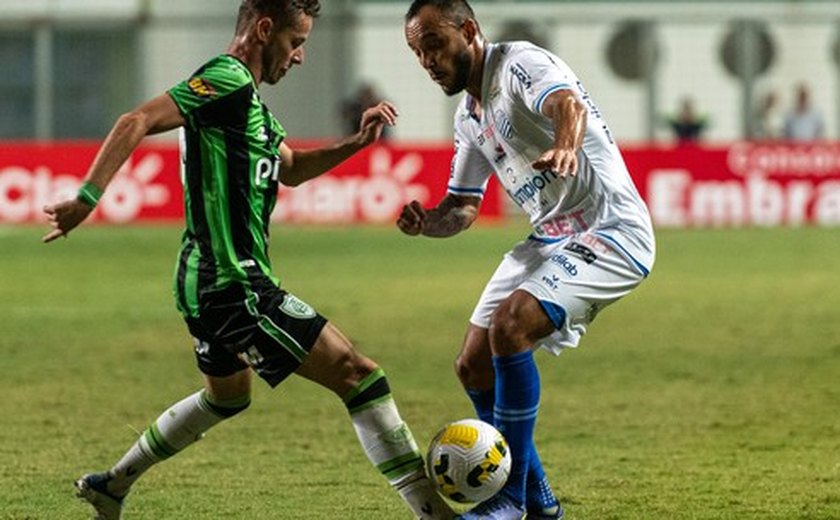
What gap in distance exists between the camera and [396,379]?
42.3 feet

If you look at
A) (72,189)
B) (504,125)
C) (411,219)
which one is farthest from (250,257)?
(72,189)

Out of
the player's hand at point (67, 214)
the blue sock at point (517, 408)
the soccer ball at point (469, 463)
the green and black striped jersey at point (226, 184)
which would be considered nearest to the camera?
the player's hand at point (67, 214)

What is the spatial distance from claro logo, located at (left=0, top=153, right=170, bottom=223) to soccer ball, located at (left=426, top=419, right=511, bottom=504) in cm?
1953

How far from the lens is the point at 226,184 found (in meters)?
7.31

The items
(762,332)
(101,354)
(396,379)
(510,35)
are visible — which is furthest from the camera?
(510,35)

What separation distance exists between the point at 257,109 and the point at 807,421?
4850mm

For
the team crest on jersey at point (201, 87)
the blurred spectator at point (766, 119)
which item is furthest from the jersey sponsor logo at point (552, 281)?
the blurred spectator at point (766, 119)

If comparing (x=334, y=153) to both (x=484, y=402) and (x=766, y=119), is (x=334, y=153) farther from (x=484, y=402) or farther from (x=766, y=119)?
(x=766, y=119)

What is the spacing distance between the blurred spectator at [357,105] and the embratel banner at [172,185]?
2.76m

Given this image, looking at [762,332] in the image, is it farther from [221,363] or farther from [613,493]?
[221,363]

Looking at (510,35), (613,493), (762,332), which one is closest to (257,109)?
(613,493)

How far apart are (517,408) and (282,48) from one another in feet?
5.61

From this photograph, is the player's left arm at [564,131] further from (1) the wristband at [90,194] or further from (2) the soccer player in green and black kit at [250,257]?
(1) the wristband at [90,194]

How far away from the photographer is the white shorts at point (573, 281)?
780 centimetres
